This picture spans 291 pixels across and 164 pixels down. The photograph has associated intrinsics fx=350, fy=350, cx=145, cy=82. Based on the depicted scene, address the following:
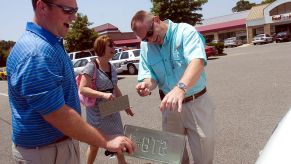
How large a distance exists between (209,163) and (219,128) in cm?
291

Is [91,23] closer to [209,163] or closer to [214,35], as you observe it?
[214,35]

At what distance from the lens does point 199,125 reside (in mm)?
3201

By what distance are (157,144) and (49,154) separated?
0.72m

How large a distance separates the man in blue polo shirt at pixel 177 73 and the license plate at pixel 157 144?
70 centimetres

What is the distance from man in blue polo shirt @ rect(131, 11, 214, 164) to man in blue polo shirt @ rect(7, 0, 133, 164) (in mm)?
968

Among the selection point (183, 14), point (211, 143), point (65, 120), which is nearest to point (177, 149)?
point (65, 120)

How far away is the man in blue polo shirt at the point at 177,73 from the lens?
3.05 meters

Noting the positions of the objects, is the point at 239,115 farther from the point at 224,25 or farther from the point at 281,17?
the point at 224,25

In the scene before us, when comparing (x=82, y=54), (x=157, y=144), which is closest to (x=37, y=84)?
(x=157, y=144)

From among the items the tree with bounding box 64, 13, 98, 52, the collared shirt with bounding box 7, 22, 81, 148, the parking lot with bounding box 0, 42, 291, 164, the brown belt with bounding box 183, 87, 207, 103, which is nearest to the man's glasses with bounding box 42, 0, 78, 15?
the collared shirt with bounding box 7, 22, 81, 148

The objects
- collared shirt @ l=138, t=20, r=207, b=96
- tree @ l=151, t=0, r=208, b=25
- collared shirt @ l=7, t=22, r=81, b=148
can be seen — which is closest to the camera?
collared shirt @ l=7, t=22, r=81, b=148

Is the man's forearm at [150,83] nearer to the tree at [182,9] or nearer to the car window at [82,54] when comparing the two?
the car window at [82,54]

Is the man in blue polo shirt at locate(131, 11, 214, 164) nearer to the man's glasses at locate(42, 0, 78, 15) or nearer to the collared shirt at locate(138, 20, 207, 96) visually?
the collared shirt at locate(138, 20, 207, 96)

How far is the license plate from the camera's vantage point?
90.0 inches
